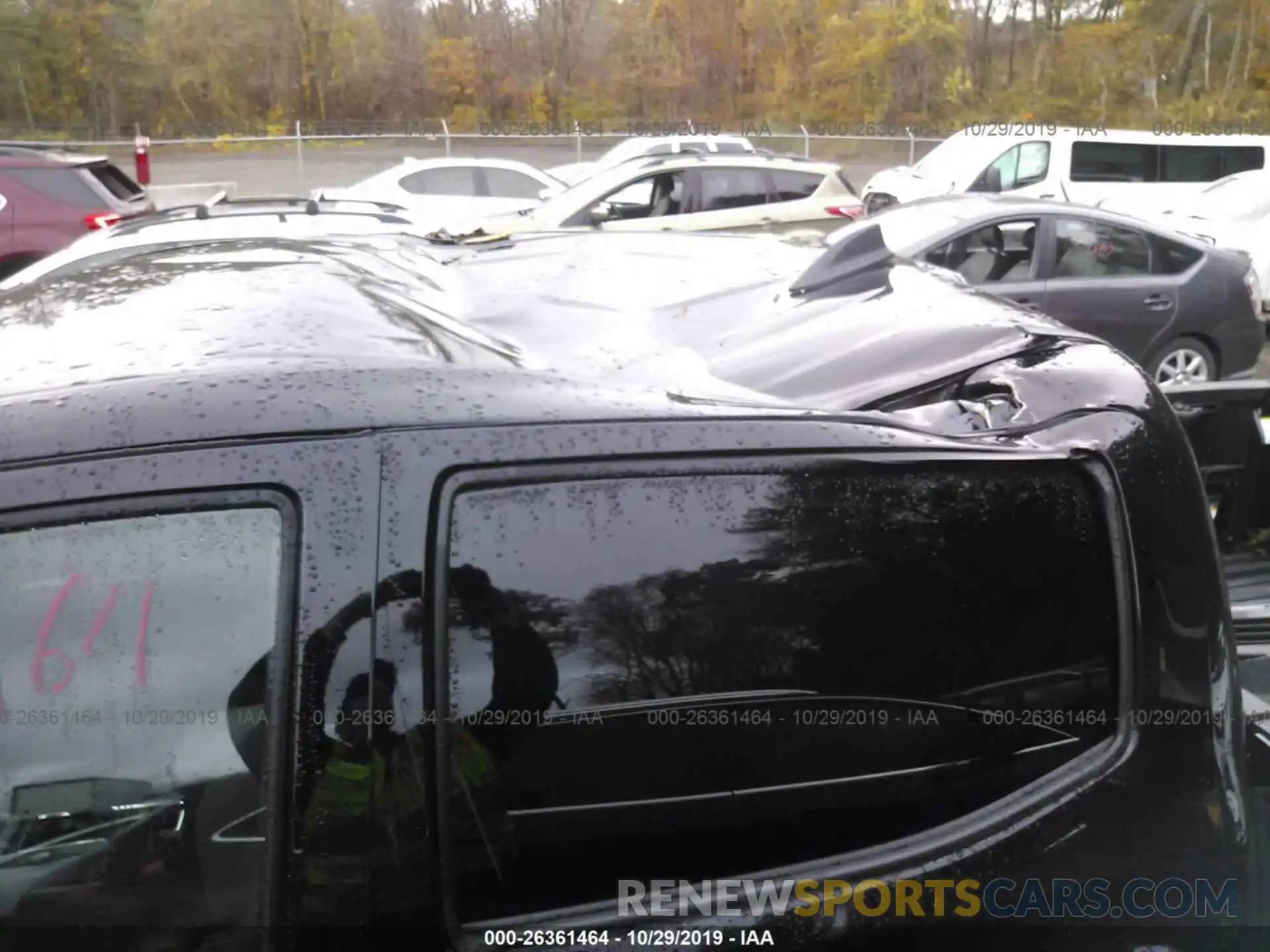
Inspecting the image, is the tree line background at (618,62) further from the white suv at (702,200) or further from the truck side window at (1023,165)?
the white suv at (702,200)

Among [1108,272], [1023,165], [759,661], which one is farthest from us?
[1023,165]

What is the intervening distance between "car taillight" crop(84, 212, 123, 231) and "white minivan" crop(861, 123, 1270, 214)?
30.3ft

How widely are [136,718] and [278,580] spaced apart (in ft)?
0.84

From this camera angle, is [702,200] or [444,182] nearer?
[702,200]

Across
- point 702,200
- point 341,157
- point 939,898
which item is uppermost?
point 341,157

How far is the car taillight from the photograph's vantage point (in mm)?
10891

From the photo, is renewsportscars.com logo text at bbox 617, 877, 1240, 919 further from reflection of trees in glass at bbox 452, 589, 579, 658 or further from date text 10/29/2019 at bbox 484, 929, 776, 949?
reflection of trees in glass at bbox 452, 589, 579, 658

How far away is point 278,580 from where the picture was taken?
1.41m

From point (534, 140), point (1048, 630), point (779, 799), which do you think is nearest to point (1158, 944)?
point (1048, 630)

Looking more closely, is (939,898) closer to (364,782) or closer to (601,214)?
(364,782)

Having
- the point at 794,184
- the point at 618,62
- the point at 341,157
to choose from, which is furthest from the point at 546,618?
the point at 618,62

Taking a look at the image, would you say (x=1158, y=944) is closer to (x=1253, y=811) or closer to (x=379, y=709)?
(x=1253, y=811)

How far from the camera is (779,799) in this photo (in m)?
1.57

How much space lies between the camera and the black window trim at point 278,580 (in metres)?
1.38
